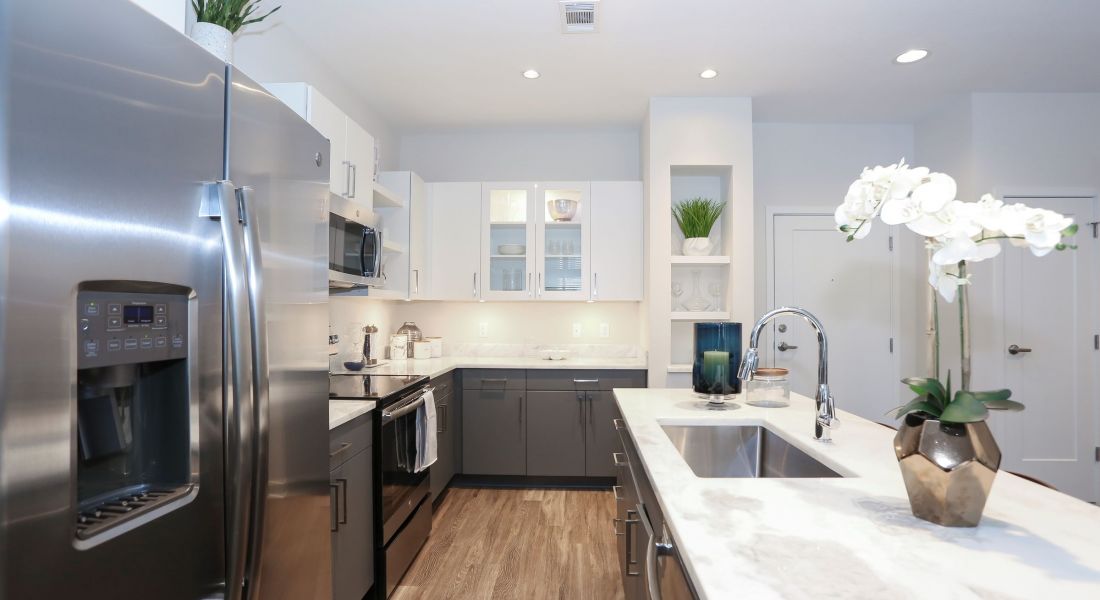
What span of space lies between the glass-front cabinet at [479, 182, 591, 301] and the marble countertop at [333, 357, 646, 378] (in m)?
0.48

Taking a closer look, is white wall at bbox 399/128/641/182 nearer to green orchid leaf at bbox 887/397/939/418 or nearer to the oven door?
the oven door

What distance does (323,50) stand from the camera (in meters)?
2.92

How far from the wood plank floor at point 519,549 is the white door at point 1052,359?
8.95 feet

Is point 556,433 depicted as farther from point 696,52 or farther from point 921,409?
point 921,409

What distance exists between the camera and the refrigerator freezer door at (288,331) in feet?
3.44

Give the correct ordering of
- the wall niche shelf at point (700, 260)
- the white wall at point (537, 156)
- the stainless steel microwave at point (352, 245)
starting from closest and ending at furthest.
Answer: the stainless steel microwave at point (352, 245), the wall niche shelf at point (700, 260), the white wall at point (537, 156)

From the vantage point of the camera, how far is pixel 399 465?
8.03ft

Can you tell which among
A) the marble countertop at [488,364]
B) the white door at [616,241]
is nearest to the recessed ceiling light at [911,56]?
the white door at [616,241]

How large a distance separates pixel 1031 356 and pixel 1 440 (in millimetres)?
4706

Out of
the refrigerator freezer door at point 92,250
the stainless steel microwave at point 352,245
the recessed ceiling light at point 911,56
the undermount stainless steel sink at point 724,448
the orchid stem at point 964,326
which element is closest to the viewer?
the refrigerator freezer door at point 92,250

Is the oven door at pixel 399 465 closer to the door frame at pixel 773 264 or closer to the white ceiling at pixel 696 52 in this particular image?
the white ceiling at pixel 696 52

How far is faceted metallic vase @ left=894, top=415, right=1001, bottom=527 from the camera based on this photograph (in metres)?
0.88

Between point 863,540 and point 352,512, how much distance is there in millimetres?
1762

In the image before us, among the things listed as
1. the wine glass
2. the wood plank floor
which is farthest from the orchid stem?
the wine glass
